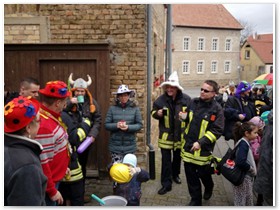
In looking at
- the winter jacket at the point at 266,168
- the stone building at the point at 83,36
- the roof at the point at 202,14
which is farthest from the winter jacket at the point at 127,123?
A: the roof at the point at 202,14

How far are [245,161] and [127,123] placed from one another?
168 cm

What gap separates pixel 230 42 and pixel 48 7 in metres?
29.2

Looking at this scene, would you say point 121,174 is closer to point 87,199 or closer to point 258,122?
point 87,199

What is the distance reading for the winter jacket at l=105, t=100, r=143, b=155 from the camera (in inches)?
158

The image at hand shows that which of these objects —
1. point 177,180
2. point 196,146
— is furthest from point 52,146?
point 177,180

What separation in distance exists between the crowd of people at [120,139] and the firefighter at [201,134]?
1 cm

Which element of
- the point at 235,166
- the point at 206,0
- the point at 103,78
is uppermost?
the point at 206,0

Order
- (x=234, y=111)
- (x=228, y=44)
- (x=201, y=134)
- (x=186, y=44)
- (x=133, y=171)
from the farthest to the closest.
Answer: (x=186, y=44)
(x=228, y=44)
(x=234, y=111)
(x=201, y=134)
(x=133, y=171)

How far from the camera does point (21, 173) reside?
1.69 metres

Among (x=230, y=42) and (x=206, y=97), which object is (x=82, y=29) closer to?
(x=206, y=97)

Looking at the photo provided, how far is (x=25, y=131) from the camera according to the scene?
1.88 metres

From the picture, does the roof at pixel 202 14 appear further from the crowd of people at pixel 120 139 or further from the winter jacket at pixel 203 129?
the winter jacket at pixel 203 129

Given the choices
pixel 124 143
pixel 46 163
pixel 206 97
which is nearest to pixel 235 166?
pixel 206 97

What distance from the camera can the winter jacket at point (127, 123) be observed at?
4.01 metres
